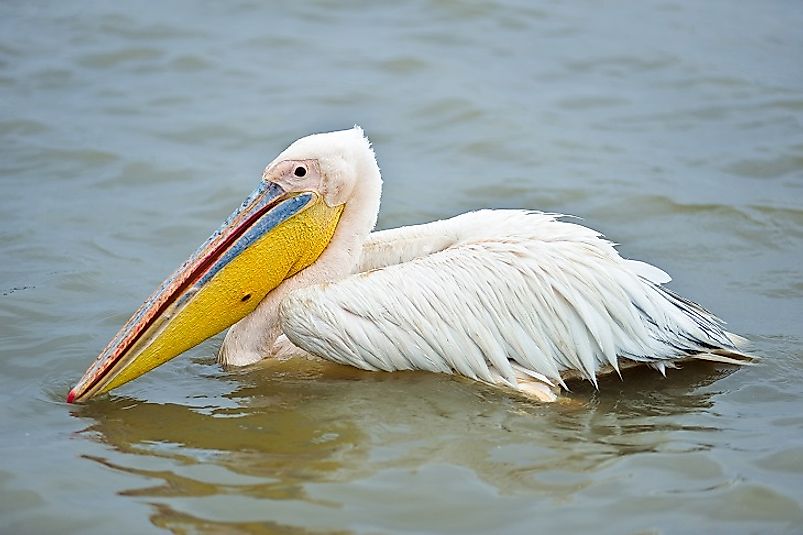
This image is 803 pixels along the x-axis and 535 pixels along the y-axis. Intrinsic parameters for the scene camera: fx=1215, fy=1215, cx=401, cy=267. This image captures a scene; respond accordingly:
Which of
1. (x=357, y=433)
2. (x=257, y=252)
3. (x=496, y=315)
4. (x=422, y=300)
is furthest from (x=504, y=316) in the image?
(x=257, y=252)

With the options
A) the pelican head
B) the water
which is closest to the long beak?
the pelican head

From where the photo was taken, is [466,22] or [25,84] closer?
[25,84]

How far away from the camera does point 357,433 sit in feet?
13.8

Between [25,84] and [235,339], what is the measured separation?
14.8 feet

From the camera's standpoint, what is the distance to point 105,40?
9.47 metres

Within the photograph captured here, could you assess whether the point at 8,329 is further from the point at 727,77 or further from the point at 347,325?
the point at 727,77

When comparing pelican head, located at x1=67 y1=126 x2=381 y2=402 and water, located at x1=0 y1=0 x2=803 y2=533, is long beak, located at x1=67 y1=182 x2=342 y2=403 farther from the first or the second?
water, located at x1=0 y1=0 x2=803 y2=533

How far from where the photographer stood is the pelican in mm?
4527

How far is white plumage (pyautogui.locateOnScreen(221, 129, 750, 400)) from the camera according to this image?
14.8 feet

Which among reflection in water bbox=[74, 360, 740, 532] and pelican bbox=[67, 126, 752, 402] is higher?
pelican bbox=[67, 126, 752, 402]

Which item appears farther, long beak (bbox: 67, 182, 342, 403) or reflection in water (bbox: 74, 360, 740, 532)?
long beak (bbox: 67, 182, 342, 403)

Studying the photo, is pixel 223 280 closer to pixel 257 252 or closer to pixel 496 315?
pixel 257 252

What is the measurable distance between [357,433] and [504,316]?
74cm

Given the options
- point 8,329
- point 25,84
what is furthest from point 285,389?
point 25,84
